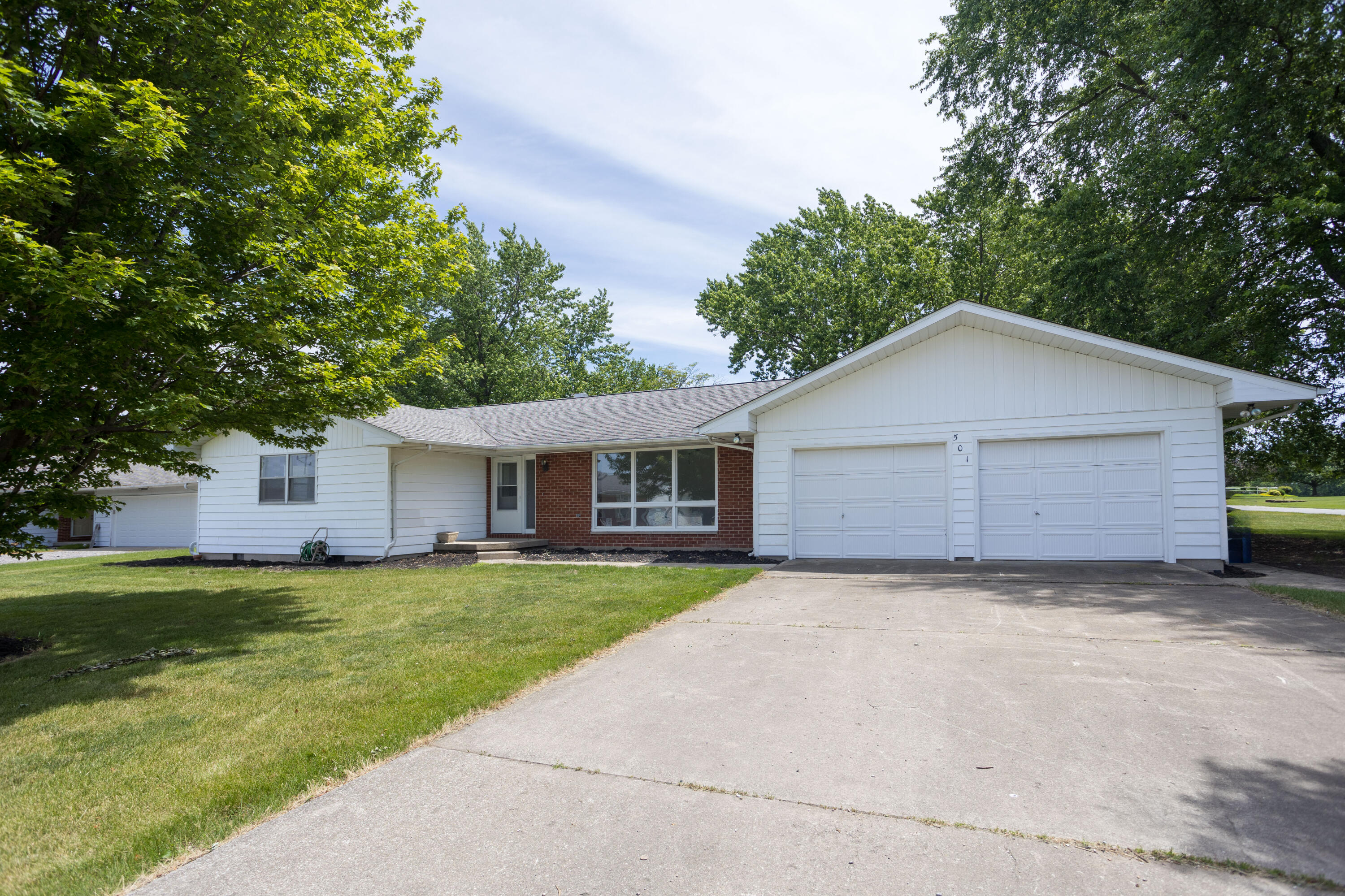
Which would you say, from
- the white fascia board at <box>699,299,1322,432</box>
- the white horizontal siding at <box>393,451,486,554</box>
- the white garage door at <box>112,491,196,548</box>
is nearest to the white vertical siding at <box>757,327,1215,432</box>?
the white fascia board at <box>699,299,1322,432</box>

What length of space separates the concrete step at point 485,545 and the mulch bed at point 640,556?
0.15 m

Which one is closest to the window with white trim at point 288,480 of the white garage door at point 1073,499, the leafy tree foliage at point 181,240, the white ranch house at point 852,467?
the white ranch house at point 852,467

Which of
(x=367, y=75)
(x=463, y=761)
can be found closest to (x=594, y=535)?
(x=367, y=75)

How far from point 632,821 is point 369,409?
734 cm

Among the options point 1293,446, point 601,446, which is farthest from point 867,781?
point 1293,446

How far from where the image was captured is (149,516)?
25.8 m

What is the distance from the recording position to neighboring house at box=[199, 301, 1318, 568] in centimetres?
1138

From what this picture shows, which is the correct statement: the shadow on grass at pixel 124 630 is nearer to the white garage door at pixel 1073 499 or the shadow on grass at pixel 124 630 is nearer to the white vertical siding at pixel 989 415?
the white vertical siding at pixel 989 415

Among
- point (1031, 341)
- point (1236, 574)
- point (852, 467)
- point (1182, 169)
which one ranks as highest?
point (1182, 169)

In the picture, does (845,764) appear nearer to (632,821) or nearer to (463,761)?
(632,821)

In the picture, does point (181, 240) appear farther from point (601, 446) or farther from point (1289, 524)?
point (1289, 524)

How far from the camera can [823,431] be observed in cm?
1351

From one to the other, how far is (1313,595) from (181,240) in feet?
44.3

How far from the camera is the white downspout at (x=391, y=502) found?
15.8 metres
